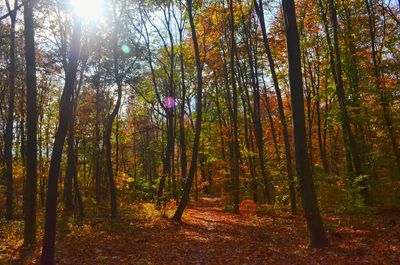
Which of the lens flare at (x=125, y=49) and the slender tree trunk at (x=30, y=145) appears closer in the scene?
the slender tree trunk at (x=30, y=145)

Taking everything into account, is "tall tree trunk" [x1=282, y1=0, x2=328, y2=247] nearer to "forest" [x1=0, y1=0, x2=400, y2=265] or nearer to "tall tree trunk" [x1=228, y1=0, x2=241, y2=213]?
"forest" [x1=0, y1=0, x2=400, y2=265]

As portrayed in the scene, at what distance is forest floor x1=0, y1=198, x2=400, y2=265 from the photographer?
27.7 ft

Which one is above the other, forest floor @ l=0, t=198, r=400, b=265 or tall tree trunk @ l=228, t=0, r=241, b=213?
tall tree trunk @ l=228, t=0, r=241, b=213

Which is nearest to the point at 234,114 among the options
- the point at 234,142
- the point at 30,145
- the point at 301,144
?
the point at 234,142

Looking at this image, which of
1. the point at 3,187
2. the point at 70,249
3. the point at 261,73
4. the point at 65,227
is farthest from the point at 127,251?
the point at 261,73

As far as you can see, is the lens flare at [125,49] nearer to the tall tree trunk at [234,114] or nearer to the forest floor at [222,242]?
the tall tree trunk at [234,114]

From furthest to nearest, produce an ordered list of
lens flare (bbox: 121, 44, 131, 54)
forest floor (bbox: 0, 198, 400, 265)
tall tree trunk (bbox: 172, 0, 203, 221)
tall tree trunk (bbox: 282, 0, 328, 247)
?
1. lens flare (bbox: 121, 44, 131, 54)
2. tall tree trunk (bbox: 172, 0, 203, 221)
3. tall tree trunk (bbox: 282, 0, 328, 247)
4. forest floor (bbox: 0, 198, 400, 265)

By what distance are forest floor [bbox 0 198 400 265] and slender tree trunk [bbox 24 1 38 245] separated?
0.82 m

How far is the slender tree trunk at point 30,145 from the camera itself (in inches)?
404

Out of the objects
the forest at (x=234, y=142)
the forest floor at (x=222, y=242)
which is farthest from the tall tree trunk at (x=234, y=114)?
the forest floor at (x=222, y=242)

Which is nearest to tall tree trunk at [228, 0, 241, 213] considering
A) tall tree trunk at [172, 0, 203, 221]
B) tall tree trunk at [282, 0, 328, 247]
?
tall tree trunk at [172, 0, 203, 221]

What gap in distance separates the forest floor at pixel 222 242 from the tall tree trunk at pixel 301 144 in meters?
0.54

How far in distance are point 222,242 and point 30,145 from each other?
644 centimetres

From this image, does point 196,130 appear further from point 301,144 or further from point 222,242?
point 301,144
